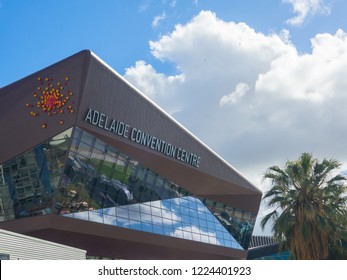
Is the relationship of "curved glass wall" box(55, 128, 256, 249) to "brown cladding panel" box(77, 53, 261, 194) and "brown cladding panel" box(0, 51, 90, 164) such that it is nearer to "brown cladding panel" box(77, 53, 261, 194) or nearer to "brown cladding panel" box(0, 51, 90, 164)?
"brown cladding panel" box(77, 53, 261, 194)

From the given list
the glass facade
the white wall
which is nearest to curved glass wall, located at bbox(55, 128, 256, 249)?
the glass facade

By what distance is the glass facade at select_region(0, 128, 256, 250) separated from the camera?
32562mm

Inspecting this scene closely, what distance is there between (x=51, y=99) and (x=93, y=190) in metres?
→ 7.48

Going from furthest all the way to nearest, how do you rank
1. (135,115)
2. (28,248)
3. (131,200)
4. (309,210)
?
(131,200) < (135,115) < (309,210) < (28,248)

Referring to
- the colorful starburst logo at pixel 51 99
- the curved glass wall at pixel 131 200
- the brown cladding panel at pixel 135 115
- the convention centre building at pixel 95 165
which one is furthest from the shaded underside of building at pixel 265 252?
the colorful starburst logo at pixel 51 99

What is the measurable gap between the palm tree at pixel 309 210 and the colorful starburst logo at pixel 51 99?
14866 mm

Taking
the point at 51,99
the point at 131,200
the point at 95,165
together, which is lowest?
the point at 131,200

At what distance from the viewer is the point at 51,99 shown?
33.1 metres

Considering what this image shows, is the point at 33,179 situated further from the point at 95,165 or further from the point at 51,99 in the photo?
the point at 51,99

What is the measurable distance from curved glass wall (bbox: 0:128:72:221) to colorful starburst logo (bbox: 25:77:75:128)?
1695 millimetres

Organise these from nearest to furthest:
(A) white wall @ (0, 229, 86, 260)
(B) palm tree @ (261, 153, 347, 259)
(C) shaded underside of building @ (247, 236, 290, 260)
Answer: (A) white wall @ (0, 229, 86, 260) → (B) palm tree @ (261, 153, 347, 259) → (C) shaded underside of building @ (247, 236, 290, 260)

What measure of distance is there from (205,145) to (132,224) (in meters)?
11.0

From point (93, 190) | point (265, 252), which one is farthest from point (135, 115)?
point (265, 252)

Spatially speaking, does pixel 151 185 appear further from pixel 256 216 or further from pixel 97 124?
pixel 256 216
